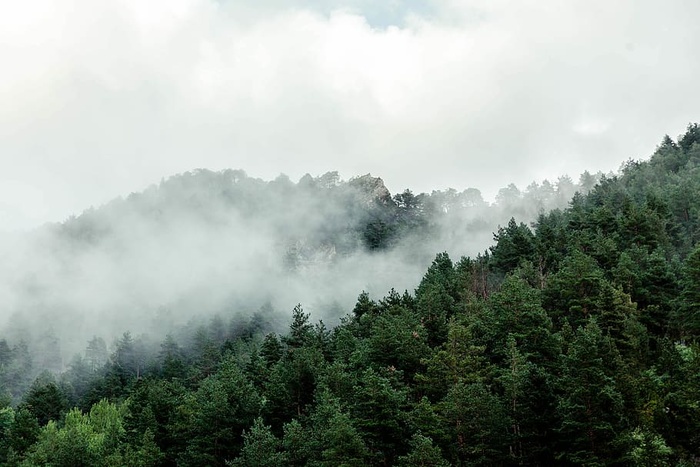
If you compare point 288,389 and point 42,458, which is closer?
point 288,389

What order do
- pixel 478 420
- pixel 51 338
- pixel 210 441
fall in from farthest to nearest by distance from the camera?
1. pixel 51 338
2. pixel 210 441
3. pixel 478 420

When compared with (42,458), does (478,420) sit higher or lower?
lower

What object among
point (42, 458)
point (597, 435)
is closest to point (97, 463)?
point (42, 458)

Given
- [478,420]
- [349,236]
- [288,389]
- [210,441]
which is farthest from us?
[349,236]

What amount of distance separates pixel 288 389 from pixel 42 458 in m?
26.0

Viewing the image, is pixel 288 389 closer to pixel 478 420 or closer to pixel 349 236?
pixel 478 420

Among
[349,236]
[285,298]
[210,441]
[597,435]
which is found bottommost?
[597,435]

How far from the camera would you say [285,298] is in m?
155

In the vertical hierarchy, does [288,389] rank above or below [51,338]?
below

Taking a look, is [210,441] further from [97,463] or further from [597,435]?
[597,435]

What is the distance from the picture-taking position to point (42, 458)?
189 feet

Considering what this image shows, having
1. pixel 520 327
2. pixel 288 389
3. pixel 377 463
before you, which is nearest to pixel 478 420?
pixel 377 463

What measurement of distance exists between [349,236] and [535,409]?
151 metres

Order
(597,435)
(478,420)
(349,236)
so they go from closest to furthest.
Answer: (597,435) < (478,420) < (349,236)
